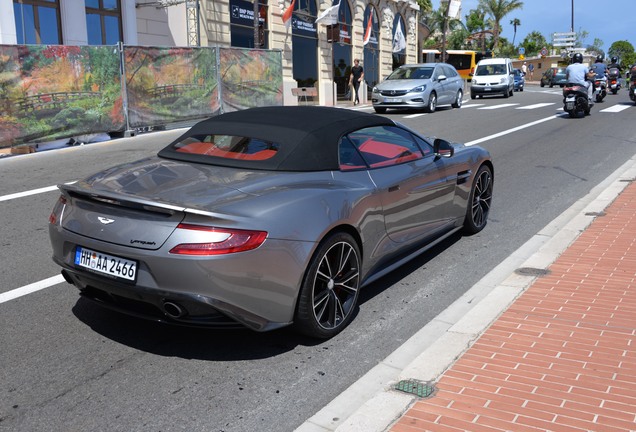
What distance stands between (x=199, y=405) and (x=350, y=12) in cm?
3434

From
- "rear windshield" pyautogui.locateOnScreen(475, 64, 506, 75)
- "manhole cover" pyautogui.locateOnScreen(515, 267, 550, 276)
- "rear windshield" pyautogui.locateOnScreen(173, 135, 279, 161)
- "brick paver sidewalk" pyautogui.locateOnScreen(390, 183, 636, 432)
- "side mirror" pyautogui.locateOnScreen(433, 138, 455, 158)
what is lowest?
"brick paver sidewalk" pyautogui.locateOnScreen(390, 183, 636, 432)

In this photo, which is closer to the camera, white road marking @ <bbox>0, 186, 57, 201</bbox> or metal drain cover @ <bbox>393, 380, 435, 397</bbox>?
metal drain cover @ <bbox>393, 380, 435, 397</bbox>

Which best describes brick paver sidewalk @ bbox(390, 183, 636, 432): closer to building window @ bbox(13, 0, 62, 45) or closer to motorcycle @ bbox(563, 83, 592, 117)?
motorcycle @ bbox(563, 83, 592, 117)

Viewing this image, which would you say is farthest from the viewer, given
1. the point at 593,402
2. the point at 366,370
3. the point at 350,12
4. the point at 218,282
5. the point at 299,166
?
the point at 350,12

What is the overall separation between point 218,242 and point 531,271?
313 cm

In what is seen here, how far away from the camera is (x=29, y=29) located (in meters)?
19.2

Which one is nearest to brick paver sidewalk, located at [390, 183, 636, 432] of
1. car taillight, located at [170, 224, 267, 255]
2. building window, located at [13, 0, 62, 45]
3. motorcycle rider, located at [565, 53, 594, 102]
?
car taillight, located at [170, 224, 267, 255]

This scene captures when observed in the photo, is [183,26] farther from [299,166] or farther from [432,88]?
[299,166]

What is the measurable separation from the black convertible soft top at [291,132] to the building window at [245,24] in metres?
21.2

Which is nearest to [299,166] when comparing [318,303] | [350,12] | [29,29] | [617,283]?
[318,303]

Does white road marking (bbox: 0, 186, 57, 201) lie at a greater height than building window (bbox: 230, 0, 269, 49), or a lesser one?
lesser

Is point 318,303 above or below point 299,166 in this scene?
below

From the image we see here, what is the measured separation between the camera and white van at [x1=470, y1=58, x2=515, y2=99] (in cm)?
3158

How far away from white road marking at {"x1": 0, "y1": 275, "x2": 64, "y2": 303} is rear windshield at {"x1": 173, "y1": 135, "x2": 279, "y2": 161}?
1.55m
